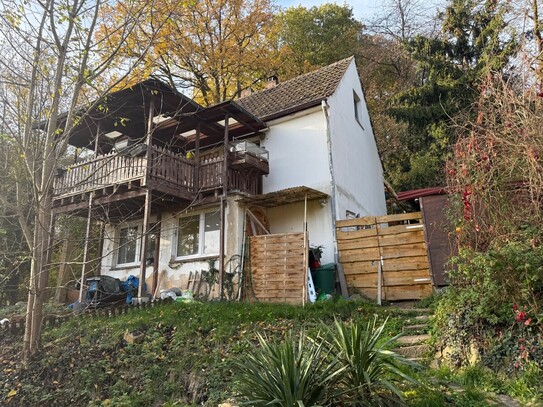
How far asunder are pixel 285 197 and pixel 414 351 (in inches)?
252

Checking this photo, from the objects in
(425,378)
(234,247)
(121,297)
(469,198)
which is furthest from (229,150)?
(425,378)

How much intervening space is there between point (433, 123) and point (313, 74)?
5.29 meters

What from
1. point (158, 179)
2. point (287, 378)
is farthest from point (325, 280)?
point (287, 378)

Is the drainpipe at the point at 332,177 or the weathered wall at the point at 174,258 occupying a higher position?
the drainpipe at the point at 332,177

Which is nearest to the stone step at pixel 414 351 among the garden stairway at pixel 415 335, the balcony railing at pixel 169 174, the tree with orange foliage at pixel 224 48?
the garden stairway at pixel 415 335

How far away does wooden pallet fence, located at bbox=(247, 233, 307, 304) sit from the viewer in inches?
381

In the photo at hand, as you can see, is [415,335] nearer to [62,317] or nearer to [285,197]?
[285,197]

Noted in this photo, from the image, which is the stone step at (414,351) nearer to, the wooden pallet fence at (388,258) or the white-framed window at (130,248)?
the wooden pallet fence at (388,258)

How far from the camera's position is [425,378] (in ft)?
15.0

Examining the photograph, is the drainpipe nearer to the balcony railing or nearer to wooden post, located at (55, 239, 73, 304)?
the balcony railing

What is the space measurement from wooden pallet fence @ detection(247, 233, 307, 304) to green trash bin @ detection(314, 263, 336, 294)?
3.21ft

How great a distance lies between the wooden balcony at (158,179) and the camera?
36.1 ft

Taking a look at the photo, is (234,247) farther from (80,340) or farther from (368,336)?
(368,336)

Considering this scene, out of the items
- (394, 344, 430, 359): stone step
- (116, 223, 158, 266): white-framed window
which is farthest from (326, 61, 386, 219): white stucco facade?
(116, 223, 158, 266): white-framed window
